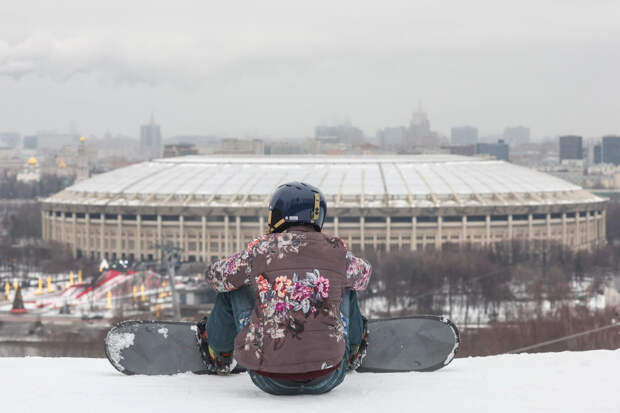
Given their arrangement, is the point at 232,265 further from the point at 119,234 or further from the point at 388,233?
the point at 119,234

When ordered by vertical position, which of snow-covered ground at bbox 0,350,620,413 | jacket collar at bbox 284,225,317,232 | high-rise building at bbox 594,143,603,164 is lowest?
high-rise building at bbox 594,143,603,164

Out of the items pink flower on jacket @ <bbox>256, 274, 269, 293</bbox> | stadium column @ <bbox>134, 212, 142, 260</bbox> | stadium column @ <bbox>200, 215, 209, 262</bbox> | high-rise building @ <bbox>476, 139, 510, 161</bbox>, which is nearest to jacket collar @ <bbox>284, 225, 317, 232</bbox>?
pink flower on jacket @ <bbox>256, 274, 269, 293</bbox>

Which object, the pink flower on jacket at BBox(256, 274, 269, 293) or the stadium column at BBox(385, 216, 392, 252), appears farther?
the stadium column at BBox(385, 216, 392, 252)

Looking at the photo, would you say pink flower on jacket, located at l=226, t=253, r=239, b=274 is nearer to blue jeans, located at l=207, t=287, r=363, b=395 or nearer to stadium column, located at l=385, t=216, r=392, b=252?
blue jeans, located at l=207, t=287, r=363, b=395

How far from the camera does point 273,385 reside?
18.8ft

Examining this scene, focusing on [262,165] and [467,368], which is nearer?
[467,368]

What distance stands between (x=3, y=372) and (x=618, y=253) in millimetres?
52098

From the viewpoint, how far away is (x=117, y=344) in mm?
6652

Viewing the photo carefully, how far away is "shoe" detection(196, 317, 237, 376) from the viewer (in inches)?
250

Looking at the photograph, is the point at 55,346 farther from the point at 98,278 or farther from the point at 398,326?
the point at 398,326

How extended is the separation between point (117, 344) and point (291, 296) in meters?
1.57

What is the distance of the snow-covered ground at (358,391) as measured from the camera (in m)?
5.48

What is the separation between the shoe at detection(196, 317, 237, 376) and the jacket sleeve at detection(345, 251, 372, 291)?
0.94m

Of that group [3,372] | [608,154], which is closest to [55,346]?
[3,372]
